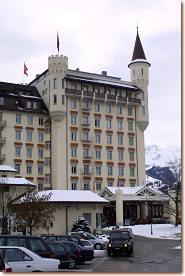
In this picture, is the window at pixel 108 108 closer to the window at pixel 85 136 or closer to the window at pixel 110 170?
the window at pixel 85 136

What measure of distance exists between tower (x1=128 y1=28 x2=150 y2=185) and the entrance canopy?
346 inches

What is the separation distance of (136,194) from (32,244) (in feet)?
170

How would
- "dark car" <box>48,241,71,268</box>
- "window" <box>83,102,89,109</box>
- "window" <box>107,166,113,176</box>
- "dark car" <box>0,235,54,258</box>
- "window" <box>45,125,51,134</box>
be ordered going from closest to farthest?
"dark car" <box>0,235,54,258</box>
"dark car" <box>48,241,71,268</box>
"window" <box>45,125,51,134</box>
"window" <box>83,102,89,109</box>
"window" <box>107,166,113,176</box>

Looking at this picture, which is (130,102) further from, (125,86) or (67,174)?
(67,174)

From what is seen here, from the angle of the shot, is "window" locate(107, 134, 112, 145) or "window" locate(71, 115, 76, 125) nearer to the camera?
Result: "window" locate(71, 115, 76, 125)

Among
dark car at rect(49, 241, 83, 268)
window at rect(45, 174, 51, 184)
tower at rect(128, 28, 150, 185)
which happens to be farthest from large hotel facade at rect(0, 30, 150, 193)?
dark car at rect(49, 241, 83, 268)

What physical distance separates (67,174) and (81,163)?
360 centimetres

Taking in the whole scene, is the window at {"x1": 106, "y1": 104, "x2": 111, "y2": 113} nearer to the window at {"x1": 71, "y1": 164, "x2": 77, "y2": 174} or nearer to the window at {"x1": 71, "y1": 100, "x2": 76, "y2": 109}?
the window at {"x1": 71, "y1": 100, "x2": 76, "y2": 109}

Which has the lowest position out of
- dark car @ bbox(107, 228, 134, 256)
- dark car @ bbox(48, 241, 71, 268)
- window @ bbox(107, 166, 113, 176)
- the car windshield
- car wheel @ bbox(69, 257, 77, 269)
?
dark car @ bbox(107, 228, 134, 256)

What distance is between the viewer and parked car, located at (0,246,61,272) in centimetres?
1375

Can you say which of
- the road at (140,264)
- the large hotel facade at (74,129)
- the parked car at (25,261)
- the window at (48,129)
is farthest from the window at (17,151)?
the parked car at (25,261)

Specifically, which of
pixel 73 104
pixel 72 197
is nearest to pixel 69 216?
pixel 72 197

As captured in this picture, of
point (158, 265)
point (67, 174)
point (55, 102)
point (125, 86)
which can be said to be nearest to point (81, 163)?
point (67, 174)

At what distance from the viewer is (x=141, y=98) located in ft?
259
